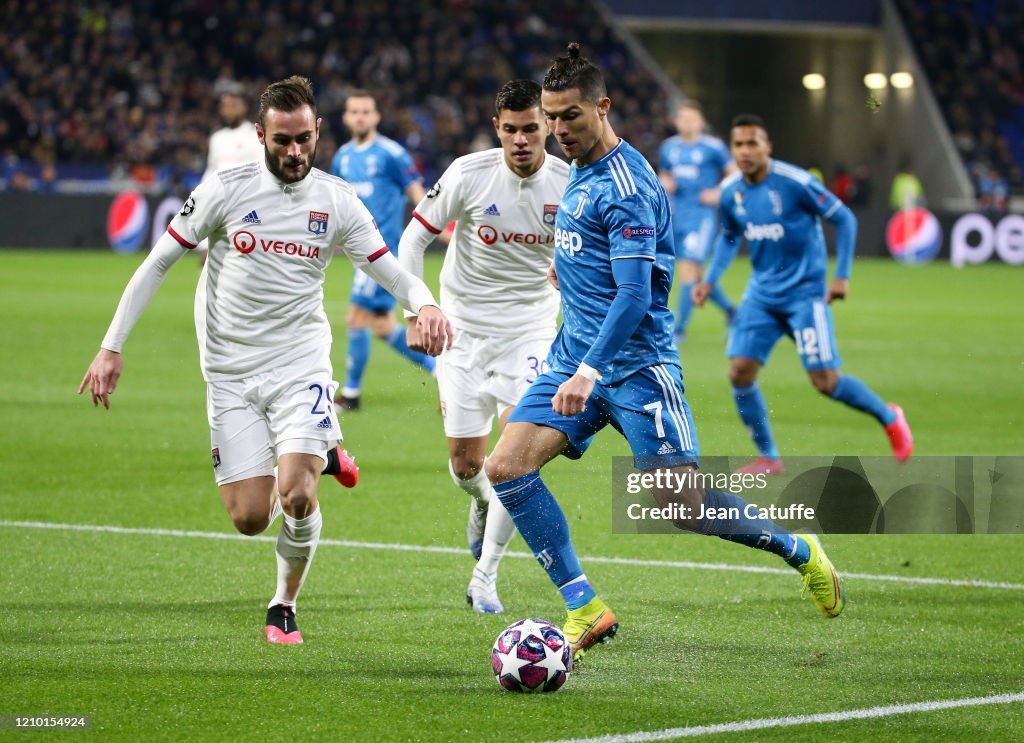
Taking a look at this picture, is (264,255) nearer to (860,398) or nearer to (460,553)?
(460,553)

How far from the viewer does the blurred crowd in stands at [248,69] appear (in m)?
32.0

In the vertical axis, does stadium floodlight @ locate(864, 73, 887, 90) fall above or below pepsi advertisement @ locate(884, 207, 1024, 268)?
above

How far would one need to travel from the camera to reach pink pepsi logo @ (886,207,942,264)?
32500mm

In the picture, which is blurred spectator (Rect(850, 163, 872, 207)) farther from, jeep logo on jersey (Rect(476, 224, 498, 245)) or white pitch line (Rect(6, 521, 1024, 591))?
jeep logo on jersey (Rect(476, 224, 498, 245))

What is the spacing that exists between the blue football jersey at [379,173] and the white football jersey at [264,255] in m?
6.92

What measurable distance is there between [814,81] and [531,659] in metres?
40.2

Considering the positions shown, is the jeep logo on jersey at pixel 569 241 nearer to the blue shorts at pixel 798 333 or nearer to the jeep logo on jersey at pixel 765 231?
the blue shorts at pixel 798 333

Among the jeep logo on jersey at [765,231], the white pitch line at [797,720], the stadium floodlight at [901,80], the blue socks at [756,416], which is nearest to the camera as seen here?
the white pitch line at [797,720]

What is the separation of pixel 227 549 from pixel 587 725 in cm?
318

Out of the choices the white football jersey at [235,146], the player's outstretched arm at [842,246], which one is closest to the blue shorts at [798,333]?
the player's outstretched arm at [842,246]

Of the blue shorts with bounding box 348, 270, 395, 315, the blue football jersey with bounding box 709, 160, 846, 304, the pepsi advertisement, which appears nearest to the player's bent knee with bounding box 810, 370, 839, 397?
the blue football jersey with bounding box 709, 160, 846, 304

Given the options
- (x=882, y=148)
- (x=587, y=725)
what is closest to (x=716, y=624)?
(x=587, y=725)

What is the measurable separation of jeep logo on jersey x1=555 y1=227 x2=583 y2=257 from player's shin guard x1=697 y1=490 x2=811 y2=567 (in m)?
0.99

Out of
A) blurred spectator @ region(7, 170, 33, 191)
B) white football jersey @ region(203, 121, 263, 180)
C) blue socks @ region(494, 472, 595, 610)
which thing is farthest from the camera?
blurred spectator @ region(7, 170, 33, 191)
